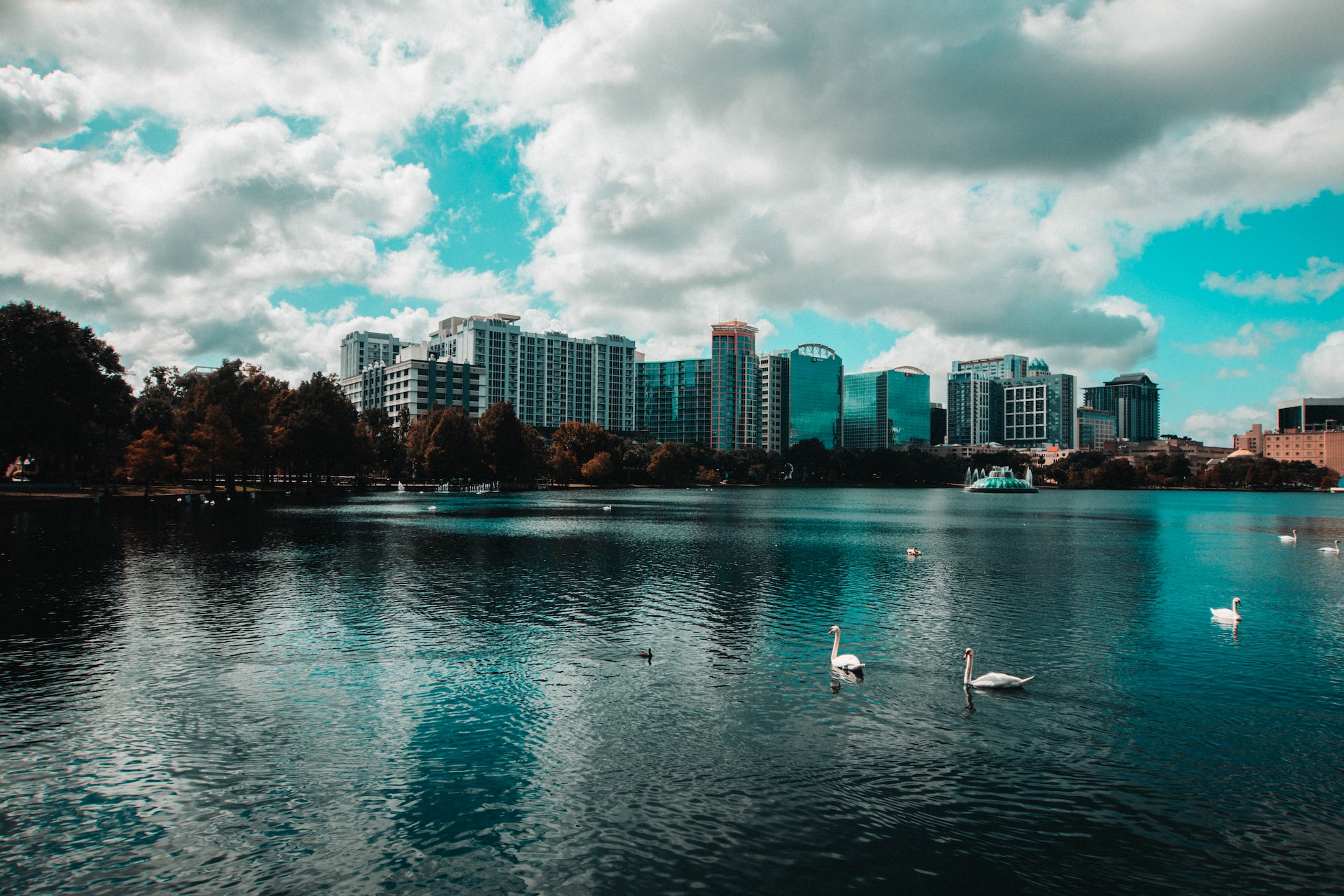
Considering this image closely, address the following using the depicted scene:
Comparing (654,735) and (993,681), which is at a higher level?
(993,681)

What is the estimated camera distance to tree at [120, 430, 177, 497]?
4926 inches

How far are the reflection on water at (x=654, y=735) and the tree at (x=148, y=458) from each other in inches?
3546

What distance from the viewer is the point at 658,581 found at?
163 feet

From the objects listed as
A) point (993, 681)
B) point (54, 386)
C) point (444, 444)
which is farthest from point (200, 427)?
Answer: point (993, 681)

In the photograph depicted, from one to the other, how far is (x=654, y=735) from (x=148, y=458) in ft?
440

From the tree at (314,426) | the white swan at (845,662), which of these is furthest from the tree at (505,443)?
the white swan at (845,662)

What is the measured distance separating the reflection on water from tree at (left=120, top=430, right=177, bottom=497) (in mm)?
90061

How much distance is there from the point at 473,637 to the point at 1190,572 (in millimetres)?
52740

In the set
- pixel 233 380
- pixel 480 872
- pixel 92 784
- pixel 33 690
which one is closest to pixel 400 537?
pixel 33 690

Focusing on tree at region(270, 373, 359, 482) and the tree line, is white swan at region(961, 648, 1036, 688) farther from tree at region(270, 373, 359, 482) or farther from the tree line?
tree at region(270, 373, 359, 482)

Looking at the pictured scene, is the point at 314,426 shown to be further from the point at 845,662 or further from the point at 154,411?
the point at 845,662

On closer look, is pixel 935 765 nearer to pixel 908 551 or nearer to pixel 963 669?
pixel 963 669

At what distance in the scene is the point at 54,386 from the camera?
341 ft

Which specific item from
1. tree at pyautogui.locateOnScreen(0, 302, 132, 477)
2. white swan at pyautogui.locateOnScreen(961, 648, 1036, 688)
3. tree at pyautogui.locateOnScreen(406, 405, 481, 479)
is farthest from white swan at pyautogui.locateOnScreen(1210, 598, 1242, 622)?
tree at pyautogui.locateOnScreen(406, 405, 481, 479)
